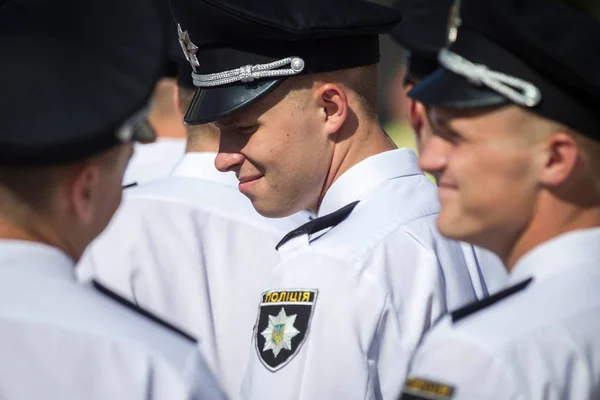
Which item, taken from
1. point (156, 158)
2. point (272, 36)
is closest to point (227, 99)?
point (272, 36)

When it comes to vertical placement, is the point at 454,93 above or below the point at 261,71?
above

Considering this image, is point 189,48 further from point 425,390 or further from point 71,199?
point 425,390

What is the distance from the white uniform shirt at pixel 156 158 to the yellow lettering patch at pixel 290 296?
2.53 m

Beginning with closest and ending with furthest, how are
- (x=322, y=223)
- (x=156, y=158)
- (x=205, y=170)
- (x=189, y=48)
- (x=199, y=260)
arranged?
(x=322, y=223)
(x=189, y=48)
(x=199, y=260)
(x=205, y=170)
(x=156, y=158)

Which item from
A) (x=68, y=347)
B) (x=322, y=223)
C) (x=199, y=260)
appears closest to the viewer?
(x=68, y=347)

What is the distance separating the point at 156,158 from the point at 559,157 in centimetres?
355

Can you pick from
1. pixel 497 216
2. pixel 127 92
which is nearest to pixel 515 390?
pixel 497 216

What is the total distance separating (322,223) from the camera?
2.99 m

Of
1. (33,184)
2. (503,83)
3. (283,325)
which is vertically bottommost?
(283,325)

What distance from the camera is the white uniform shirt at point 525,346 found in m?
1.97

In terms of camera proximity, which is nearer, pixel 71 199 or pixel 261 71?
pixel 71 199

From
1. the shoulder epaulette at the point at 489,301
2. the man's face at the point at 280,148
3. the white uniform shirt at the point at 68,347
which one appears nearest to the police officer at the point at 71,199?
the white uniform shirt at the point at 68,347

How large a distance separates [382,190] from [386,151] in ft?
0.61

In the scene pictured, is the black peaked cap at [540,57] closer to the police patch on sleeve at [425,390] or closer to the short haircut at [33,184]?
the police patch on sleeve at [425,390]
